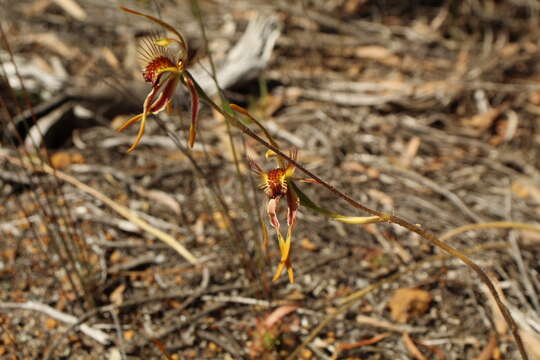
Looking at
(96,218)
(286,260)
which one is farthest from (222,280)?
(286,260)

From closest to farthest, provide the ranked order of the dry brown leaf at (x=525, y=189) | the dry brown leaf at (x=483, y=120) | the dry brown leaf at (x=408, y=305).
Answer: the dry brown leaf at (x=408, y=305), the dry brown leaf at (x=525, y=189), the dry brown leaf at (x=483, y=120)

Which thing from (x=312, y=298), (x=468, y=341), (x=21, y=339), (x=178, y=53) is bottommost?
(x=468, y=341)

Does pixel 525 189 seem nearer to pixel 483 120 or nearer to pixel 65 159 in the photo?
pixel 483 120

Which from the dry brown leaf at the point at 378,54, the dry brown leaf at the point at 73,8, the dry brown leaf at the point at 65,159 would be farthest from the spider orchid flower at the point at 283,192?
the dry brown leaf at the point at 73,8

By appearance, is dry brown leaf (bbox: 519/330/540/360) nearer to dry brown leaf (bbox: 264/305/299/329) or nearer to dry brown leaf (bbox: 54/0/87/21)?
dry brown leaf (bbox: 264/305/299/329)

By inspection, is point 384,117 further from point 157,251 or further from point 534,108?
point 157,251

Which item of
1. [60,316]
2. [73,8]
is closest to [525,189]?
[60,316]

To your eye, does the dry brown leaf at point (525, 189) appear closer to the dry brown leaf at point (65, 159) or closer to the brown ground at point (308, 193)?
the brown ground at point (308, 193)
